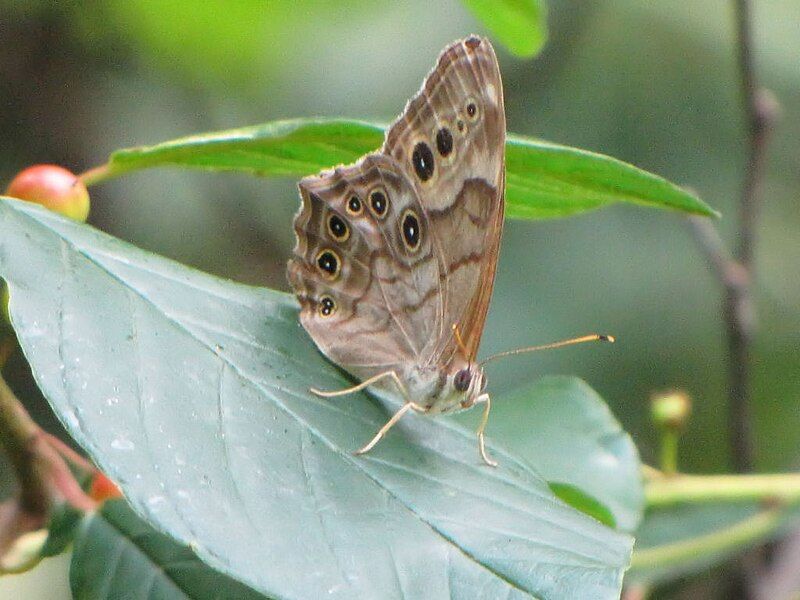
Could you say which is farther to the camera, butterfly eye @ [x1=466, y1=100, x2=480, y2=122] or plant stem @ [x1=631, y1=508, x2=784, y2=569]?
plant stem @ [x1=631, y1=508, x2=784, y2=569]

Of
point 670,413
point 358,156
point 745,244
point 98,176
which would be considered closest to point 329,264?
point 358,156

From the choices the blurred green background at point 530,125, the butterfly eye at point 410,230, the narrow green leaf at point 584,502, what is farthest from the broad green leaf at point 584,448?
the blurred green background at point 530,125

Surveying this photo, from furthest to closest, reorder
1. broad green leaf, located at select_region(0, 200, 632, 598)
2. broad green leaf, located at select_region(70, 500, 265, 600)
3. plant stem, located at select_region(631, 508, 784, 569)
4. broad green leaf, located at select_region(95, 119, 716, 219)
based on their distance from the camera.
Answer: plant stem, located at select_region(631, 508, 784, 569) → broad green leaf, located at select_region(95, 119, 716, 219) → broad green leaf, located at select_region(70, 500, 265, 600) → broad green leaf, located at select_region(0, 200, 632, 598)

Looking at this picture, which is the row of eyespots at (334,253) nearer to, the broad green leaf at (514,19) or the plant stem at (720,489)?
the broad green leaf at (514,19)

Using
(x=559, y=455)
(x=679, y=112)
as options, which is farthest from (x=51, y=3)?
(x=559, y=455)

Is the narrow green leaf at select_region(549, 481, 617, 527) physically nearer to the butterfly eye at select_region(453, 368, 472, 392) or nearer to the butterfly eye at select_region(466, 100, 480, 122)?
the butterfly eye at select_region(453, 368, 472, 392)

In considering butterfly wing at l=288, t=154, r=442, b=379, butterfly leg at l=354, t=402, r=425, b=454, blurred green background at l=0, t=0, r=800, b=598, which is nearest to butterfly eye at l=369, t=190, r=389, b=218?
butterfly wing at l=288, t=154, r=442, b=379

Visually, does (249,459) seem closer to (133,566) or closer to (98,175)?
(133,566)
